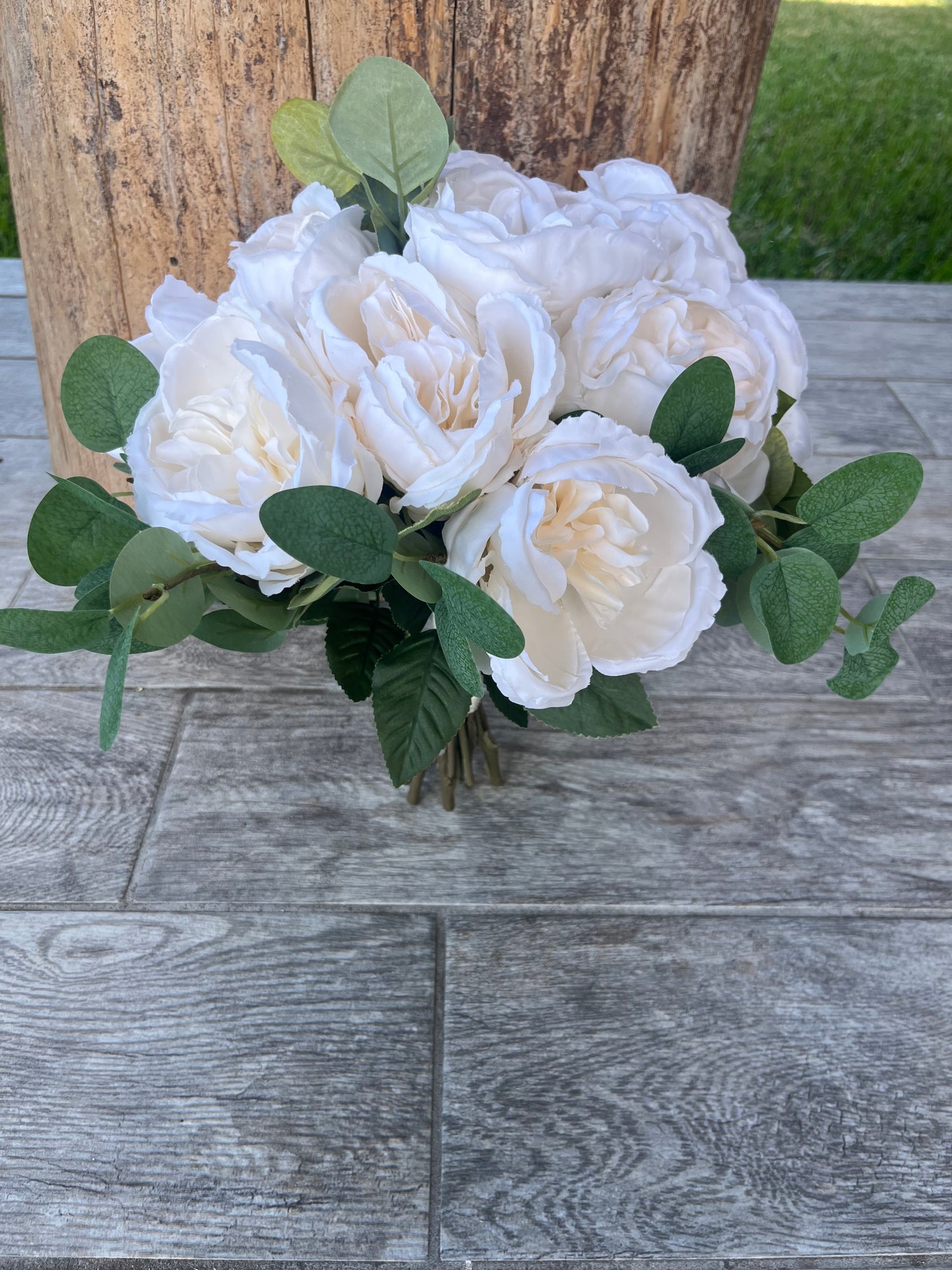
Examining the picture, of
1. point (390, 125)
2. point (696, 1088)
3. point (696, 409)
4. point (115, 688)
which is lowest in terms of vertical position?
point (696, 1088)

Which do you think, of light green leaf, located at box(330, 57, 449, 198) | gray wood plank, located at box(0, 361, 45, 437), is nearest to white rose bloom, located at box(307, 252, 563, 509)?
light green leaf, located at box(330, 57, 449, 198)

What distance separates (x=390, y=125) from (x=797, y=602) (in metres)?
0.36

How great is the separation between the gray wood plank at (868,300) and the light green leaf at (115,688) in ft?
5.40

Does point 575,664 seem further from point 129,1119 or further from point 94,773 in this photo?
point 94,773

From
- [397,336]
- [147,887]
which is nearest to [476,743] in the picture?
[147,887]

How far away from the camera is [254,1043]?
0.78m

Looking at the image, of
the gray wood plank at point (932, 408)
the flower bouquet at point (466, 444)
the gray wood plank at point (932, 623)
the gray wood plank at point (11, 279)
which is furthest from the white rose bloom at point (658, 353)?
the gray wood plank at point (11, 279)

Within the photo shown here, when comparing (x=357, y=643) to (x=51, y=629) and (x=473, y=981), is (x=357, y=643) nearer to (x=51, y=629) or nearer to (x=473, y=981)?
(x=51, y=629)

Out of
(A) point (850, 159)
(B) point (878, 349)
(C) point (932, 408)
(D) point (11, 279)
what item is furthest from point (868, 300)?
(D) point (11, 279)

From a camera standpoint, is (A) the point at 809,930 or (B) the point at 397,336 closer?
(B) the point at 397,336

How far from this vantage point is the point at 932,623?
123 cm

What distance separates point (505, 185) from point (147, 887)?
24.3 inches

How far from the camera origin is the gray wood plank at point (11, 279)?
6.07 ft

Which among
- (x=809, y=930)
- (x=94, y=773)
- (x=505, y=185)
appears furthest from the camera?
(x=94, y=773)
